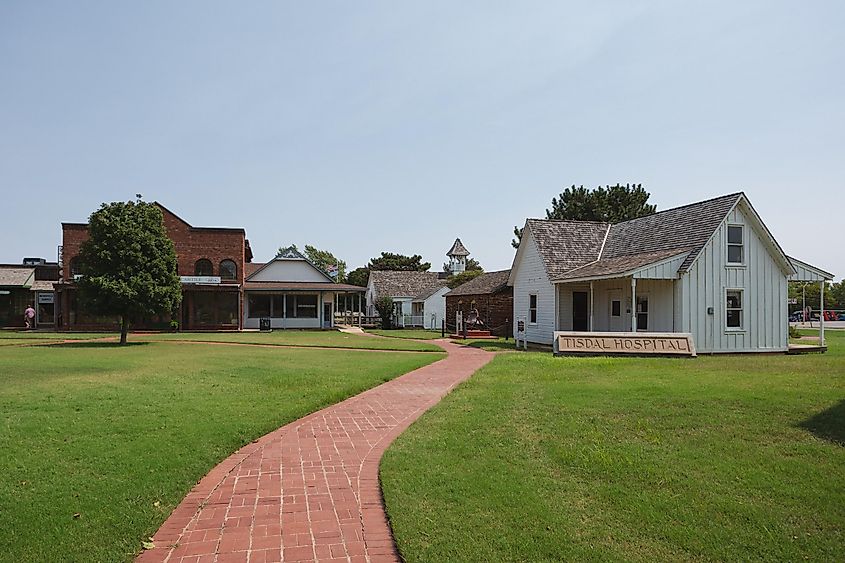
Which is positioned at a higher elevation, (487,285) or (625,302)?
(487,285)

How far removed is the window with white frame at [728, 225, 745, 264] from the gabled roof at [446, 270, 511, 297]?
481 inches

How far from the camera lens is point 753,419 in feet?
26.7

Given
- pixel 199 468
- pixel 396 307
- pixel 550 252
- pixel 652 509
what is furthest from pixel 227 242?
pixel 652 509

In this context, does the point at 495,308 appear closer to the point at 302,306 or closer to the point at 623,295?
the point at 623,295

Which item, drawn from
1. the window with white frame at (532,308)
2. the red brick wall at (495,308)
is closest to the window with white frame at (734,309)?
the window with white frame at (532,308)

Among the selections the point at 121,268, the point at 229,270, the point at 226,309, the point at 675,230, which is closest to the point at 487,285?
the point at 675,230

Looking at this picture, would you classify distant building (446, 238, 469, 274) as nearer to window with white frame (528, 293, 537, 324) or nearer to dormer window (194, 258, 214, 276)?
dormer window (194, 258, 214, 276)

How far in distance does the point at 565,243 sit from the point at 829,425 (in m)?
19.1

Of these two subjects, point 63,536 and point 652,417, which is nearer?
point 63,536

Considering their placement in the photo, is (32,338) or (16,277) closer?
(32,338)

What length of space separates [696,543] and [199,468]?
4731 mm

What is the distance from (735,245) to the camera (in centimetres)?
2098

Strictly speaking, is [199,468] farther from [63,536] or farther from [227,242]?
[227,242]

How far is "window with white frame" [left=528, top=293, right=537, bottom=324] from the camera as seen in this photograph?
2674 centimetres
